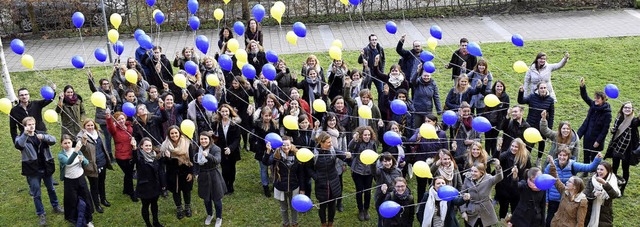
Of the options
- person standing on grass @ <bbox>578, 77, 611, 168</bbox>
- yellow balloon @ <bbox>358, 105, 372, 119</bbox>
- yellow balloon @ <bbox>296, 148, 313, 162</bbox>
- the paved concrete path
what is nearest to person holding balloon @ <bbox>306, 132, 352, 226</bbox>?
yellow balloon @ <bbox>296, 148, 313, 162</bbox>

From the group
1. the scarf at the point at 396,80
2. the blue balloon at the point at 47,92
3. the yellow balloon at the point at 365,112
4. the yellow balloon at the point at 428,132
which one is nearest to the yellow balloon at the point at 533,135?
the yellow balloon at the point at 428,132

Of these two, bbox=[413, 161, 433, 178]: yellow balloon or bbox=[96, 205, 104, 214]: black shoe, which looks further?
bbox=[96, 205, 104, 214]: black shoe

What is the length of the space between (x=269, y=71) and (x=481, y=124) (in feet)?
10.6

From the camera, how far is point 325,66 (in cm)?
1477

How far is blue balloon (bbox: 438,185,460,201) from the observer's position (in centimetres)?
749

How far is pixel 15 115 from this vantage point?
10.1 metres

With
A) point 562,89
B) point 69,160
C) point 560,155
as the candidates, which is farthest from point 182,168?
point 562,89

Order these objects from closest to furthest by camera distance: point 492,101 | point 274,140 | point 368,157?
point 368,157 < point 274,140 < point 492,101

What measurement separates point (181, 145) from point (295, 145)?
1.51 m

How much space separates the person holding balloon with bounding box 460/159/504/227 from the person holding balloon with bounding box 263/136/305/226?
2.02 m

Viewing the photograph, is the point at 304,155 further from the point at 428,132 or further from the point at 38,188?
the point at 38,188

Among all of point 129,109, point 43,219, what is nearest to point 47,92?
point 129,109

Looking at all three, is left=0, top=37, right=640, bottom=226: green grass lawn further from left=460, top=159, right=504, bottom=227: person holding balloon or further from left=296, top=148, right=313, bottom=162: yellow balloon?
left=460, top=159, right=504, bottom=227: person holding balloon

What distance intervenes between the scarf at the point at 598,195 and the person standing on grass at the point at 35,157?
6.59 metres
